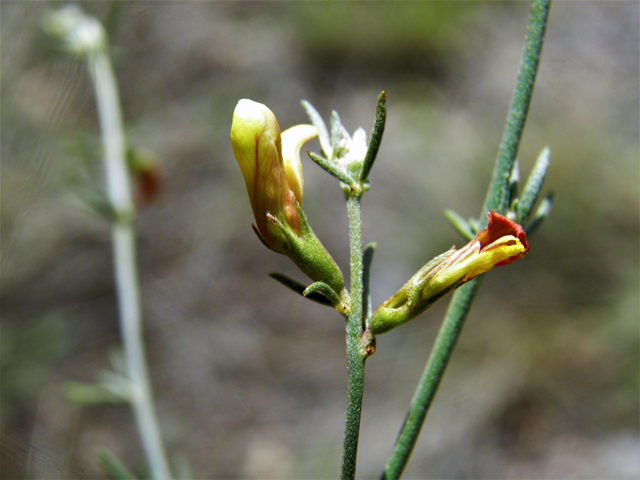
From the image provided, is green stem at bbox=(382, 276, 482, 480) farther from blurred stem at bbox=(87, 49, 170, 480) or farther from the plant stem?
blurred stem at bbox=(87, 49, 170, 480)

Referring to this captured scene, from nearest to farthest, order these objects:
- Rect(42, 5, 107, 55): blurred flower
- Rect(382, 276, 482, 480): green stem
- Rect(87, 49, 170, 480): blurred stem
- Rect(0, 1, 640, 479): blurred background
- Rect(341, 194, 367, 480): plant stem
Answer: Rect(341, 194, 367, 480): plant stem < Rect(382, 276, 482, 480): green stem < Rect(87, 49, 170, 480): blurred stem < Rect(42, 5, 107, 55): blurred flower < Rect(0, 1, 640, 479): blurred background

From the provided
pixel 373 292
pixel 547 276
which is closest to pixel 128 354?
pixel 373 292

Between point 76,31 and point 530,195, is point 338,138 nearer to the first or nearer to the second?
point 530,195

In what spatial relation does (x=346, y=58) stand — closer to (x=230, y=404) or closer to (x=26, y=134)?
(x=26, y=134)

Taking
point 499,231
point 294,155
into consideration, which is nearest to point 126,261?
point 294,155

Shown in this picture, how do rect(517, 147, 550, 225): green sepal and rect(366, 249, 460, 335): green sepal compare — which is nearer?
rect(366, 249, 460, 335): green sepal

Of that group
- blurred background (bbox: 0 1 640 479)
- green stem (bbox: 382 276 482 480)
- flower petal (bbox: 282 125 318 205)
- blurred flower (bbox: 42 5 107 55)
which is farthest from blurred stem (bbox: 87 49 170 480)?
blurred background (bbox: 0 1 640 479)

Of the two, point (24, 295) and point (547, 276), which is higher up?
point (24, 295)
